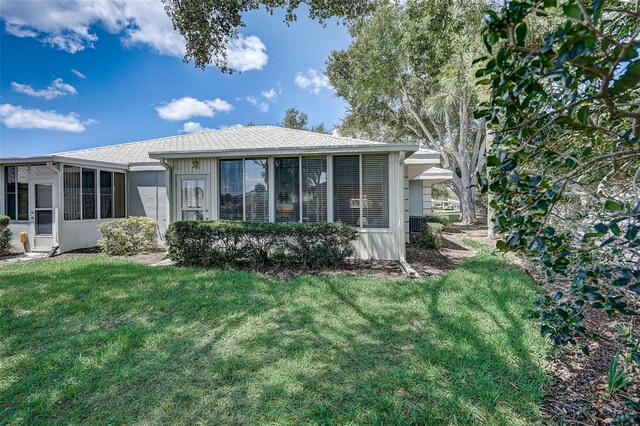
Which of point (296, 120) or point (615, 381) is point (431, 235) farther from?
point (296, 120)

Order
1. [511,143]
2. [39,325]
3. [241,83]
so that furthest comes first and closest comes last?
[241,83] → [39,325] → [511,143]

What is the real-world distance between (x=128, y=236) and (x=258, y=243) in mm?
4965

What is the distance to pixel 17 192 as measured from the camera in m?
9.60

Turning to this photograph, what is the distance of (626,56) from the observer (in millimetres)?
948

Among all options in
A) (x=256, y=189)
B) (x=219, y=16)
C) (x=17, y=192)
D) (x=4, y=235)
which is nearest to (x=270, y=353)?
(x=256, y=189)

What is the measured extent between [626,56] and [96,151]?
16480 millimetres

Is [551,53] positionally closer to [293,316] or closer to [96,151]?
[293,316]

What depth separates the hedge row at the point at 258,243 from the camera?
6902 mm

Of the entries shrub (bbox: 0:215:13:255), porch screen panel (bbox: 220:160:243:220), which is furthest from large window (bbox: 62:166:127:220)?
porch screen panel (bbox: 220:160:243:220)

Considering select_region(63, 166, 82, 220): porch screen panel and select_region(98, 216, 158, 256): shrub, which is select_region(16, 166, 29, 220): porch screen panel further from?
select_region(98, 216, 158, 256): shrub

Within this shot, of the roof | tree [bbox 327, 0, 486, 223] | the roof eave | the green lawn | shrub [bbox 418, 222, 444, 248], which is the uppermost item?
tree [bbox 327, 0, 486, 223]

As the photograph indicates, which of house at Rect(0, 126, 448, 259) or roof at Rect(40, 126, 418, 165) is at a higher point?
roof at Rect(40, 126, 418, 165)

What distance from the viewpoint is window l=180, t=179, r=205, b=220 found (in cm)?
889

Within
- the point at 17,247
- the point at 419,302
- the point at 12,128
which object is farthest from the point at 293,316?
the point at 12,128
